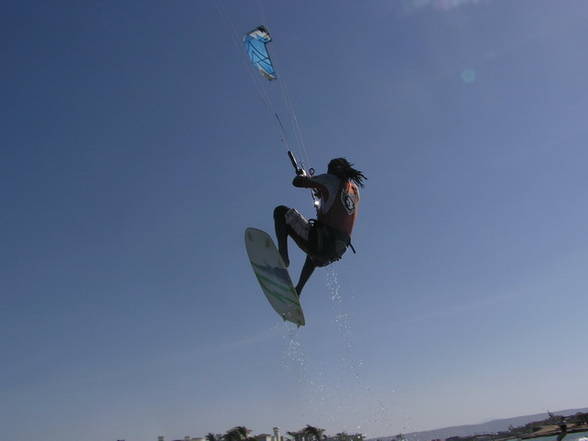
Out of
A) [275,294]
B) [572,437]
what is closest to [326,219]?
[275,294]

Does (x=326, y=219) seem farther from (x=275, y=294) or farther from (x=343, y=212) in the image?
(x=275, y=294)

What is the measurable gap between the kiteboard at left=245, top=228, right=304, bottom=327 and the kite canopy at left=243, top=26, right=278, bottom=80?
3.09 m

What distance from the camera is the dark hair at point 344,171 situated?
727 cm

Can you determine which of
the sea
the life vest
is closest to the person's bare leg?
the life vest

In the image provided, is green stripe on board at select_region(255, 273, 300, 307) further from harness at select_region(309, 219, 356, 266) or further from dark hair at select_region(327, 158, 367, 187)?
dark hair at select_region(327, 158, 367, 187)

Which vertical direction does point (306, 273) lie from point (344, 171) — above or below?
below

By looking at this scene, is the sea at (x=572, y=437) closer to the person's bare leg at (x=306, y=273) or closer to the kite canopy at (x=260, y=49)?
the person's bare leg at (x=306, y=273)

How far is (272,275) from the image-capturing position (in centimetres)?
756

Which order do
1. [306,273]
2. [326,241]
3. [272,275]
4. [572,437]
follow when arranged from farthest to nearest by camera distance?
[572,437]
[272,275]
[306,273]
[326,241]

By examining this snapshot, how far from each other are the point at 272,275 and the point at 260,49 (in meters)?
4.14

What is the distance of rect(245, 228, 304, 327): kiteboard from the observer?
7238 mm

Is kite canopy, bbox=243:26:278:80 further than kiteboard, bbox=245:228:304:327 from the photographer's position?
Yes

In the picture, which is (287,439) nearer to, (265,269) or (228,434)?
(228,434)

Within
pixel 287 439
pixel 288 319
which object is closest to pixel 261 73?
pixel 288 319
